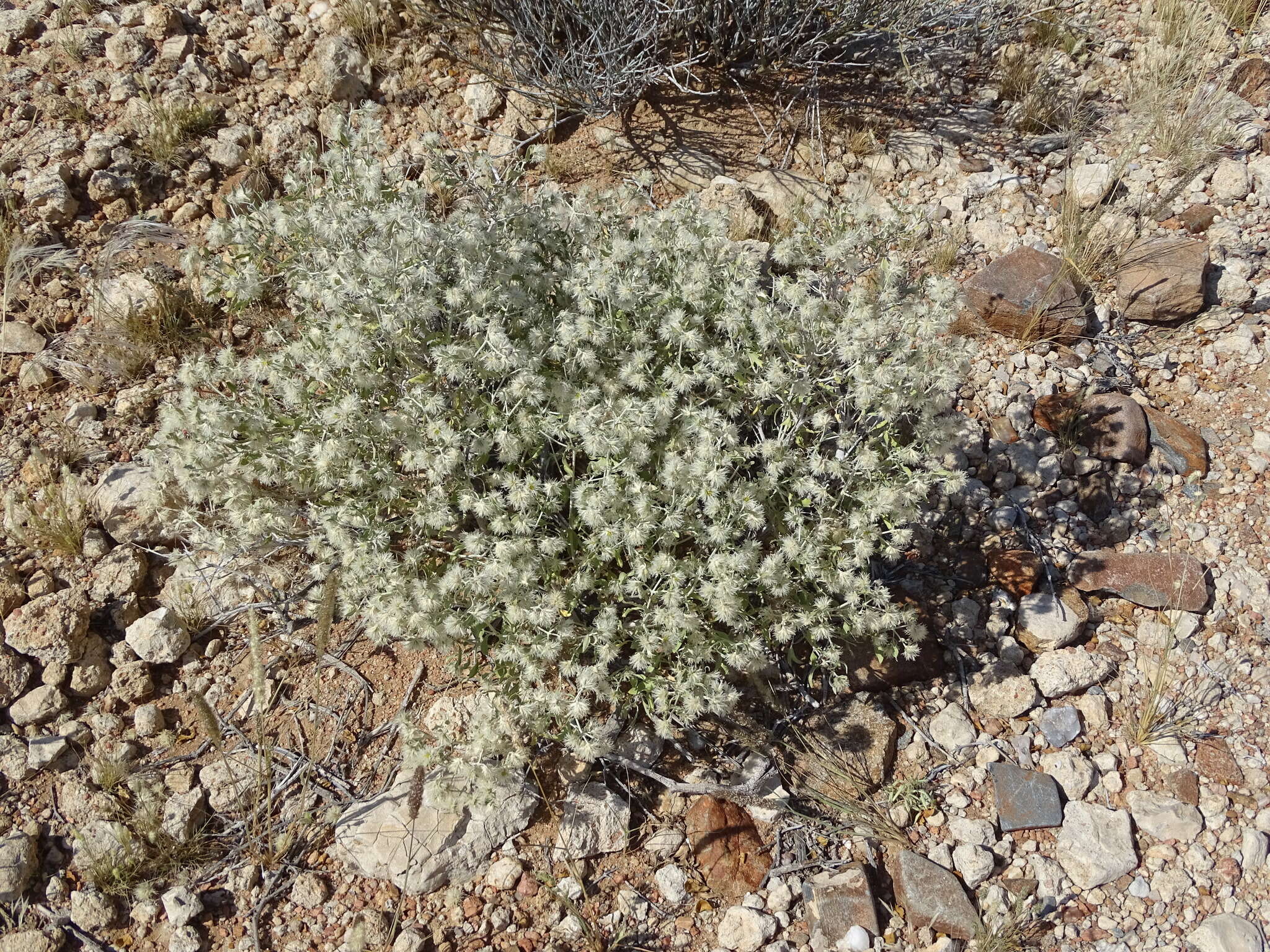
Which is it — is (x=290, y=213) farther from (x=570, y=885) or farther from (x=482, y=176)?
(x=570, y=885)

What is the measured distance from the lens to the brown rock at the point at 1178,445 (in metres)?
4.02

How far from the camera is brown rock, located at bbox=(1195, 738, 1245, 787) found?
10.7 ft

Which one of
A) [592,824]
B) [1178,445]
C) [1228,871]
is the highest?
[1178,445]

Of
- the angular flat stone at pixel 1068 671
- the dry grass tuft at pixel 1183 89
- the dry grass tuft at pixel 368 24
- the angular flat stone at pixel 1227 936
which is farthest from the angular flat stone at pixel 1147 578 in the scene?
the dry grass tuft at pixel 368 24

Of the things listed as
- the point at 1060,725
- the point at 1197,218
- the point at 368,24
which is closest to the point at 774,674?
the point at 1060,725

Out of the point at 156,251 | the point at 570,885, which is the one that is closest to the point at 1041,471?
the point at 570,885

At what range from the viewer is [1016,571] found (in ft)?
12.4

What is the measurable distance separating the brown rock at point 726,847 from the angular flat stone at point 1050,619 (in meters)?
1.40

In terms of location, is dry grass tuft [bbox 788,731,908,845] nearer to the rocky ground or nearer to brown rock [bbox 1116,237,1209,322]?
the rocky ground

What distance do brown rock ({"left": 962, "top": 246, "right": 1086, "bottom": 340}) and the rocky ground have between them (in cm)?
2

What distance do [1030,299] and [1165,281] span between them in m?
0.68

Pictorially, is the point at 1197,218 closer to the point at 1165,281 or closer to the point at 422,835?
the point at 1165,281

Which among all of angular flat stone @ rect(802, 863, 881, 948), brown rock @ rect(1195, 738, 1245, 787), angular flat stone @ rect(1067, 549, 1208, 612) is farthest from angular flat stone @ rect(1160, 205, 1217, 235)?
angular flat stone @ rect(802, 863, 881, 948)

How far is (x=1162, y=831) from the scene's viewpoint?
3.18 meters
